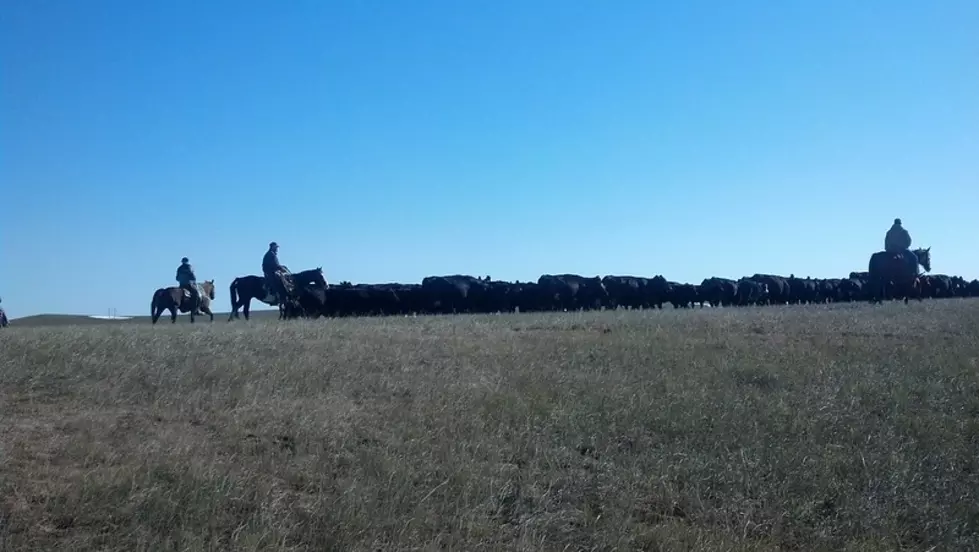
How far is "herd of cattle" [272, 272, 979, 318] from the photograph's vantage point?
122 feet

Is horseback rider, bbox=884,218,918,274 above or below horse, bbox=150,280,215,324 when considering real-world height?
above

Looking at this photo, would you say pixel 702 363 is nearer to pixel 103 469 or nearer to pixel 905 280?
pixel 103 469

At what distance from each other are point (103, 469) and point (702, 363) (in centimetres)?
1025

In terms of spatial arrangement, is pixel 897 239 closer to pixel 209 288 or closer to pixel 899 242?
pixel 899 242

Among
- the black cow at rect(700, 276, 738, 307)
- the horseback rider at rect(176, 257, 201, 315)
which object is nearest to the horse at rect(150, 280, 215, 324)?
the horseback rider at rect(176, 257, 201, 315)

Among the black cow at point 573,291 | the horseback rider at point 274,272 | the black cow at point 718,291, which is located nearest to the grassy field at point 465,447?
the horseback rider at point 274,272

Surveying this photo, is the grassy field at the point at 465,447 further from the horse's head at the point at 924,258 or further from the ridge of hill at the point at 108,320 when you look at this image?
the horse's head at the point at 924,258

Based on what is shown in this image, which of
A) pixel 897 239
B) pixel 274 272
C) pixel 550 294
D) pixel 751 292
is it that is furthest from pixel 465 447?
pixel 751 292

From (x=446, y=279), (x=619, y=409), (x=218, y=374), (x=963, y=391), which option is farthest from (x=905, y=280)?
(x=218, y=374)

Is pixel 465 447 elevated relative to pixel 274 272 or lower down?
lower down

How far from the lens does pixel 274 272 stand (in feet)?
97.8

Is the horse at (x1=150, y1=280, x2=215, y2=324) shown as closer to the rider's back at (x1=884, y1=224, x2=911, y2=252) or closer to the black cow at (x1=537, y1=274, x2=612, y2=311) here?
the black cow at (x1=537, y1=274, x2=612, y2=311)

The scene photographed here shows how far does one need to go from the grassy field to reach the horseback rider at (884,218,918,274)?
21.1m

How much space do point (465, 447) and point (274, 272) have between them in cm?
2035
